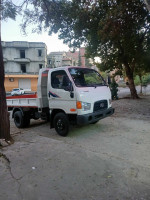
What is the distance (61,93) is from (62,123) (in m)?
1.04

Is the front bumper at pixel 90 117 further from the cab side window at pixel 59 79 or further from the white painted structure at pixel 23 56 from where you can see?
the white painted structure at pixel 23 56

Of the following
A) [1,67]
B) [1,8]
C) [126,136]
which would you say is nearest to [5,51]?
[1,8]

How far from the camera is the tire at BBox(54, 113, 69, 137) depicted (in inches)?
188

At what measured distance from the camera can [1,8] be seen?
19.6 ft

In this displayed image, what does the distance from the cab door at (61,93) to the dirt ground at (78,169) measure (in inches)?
45.0

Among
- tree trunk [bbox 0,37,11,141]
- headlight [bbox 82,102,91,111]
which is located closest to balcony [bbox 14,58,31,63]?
tree trunk [bbox 0,37,11,141]

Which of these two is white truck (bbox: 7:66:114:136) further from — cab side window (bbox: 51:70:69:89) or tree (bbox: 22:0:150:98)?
tree (bbox: 22:0:150:98)

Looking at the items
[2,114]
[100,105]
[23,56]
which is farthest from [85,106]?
[23,56]

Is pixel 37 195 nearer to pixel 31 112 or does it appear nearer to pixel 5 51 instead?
pixel 31 112

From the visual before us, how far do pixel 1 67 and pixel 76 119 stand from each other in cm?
278

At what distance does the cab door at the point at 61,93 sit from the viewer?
4.58 meters

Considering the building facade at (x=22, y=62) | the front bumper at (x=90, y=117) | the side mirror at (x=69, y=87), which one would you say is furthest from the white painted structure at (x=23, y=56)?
the front bumper at (x=90, y=117)

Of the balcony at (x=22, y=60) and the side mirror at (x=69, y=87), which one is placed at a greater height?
the balcony at (x=22, y=60)

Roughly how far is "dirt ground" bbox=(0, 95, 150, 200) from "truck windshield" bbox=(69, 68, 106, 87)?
185 centimetres
